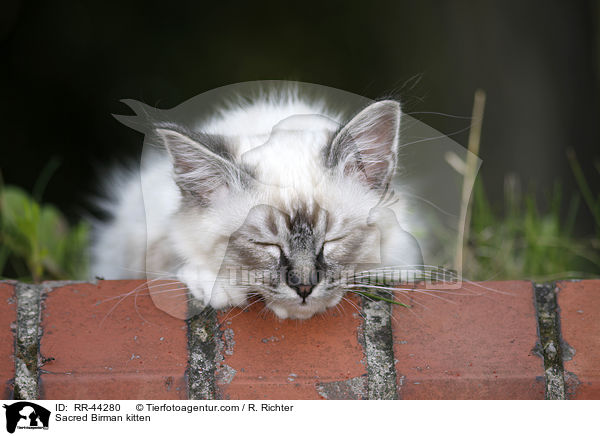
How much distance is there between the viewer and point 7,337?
1496 mm

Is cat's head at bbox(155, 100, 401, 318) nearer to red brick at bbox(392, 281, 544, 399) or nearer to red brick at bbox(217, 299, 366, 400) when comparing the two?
red brick at bbox(217, 299, 366, 400)

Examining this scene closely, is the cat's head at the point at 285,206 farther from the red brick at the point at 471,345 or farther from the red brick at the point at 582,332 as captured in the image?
the red brick at the point at 582,332

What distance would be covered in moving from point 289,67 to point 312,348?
272 cm

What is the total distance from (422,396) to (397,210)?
560 mm

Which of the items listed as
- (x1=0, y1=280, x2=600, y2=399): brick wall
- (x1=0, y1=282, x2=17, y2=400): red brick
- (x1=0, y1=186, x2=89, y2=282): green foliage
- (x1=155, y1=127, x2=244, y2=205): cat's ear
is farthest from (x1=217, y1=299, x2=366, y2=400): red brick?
(x1=0, y1=186, x2=89, y2=282): green foliage

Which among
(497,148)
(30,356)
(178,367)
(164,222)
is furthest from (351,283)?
(497,148)

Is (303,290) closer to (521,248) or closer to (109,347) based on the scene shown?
(109,347)

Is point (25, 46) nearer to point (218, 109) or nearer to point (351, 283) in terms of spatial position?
point (218, 109)

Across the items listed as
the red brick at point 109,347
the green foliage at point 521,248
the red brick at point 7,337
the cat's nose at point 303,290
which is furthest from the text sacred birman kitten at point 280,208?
the green foliage at point 521,248

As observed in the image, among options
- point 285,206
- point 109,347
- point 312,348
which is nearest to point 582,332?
point 312,348

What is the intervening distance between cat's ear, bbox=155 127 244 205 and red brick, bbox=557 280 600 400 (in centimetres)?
87

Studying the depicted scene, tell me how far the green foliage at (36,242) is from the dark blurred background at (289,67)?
104 cm

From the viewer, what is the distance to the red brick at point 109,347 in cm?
143

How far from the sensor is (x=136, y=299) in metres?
1.56
